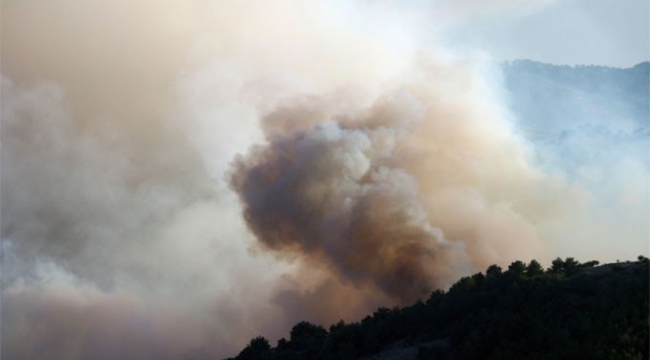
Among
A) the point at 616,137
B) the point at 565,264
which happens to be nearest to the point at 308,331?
the point at 565,264

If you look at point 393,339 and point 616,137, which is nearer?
point 393,339

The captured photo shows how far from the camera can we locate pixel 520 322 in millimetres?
42250

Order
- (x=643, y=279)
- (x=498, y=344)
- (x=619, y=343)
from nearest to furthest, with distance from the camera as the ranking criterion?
(x=619, y=343) < (x=498, y=344) < (x=643, y=279)

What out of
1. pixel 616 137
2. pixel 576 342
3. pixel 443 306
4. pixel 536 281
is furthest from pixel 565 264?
pixel 616 137

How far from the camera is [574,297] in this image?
147 ft

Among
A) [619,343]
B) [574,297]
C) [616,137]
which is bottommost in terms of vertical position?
[619,343]

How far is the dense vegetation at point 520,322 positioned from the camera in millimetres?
37219

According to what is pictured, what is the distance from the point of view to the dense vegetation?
37219mm

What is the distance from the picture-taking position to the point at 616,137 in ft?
557

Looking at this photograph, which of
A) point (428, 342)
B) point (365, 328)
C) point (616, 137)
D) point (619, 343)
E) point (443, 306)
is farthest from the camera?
point (616, 137)

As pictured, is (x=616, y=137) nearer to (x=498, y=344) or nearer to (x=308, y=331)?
(x=308, y=331)

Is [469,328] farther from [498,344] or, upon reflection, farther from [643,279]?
[643,279]

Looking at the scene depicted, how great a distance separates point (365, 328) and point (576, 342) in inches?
849

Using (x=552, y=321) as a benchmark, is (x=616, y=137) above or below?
above
